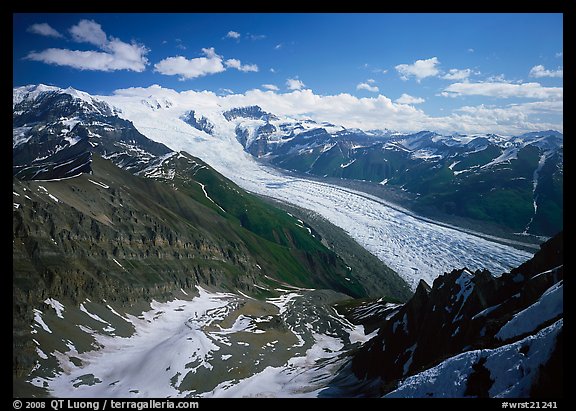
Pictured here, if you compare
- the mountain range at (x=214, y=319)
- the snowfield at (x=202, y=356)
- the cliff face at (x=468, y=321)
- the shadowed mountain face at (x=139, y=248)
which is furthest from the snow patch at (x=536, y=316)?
the shadowed mountain face at (x=139, y=248)

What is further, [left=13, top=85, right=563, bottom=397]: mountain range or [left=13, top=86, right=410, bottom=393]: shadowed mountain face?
[left=13, top=86, right=410, bottom=393]: shadowed mountain face

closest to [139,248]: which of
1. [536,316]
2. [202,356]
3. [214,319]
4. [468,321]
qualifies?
[214,319]

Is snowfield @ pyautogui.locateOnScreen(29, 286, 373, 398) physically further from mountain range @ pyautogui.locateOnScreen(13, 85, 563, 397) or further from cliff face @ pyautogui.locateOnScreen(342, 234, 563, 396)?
cliff face @ pyautogui.locateOnScreen(342, 234, 563, 396)

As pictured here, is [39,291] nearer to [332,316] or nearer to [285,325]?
[285,325]

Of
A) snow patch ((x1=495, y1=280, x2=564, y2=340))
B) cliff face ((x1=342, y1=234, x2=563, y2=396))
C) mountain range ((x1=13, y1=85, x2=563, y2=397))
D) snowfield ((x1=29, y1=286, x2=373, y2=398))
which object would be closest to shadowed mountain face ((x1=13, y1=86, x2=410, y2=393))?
mountain range ((x1=13, y1=85, x2=563, y2=397))

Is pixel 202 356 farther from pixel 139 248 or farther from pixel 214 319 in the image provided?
pixel 139 248

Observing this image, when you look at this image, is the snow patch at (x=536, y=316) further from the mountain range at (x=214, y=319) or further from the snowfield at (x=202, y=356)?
the snowfield at (x=202, y=356)

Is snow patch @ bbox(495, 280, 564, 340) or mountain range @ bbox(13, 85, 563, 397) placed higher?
snow patch @ bbox(495, 280, 564, 340)

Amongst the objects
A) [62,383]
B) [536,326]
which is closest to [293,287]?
[62,383]
